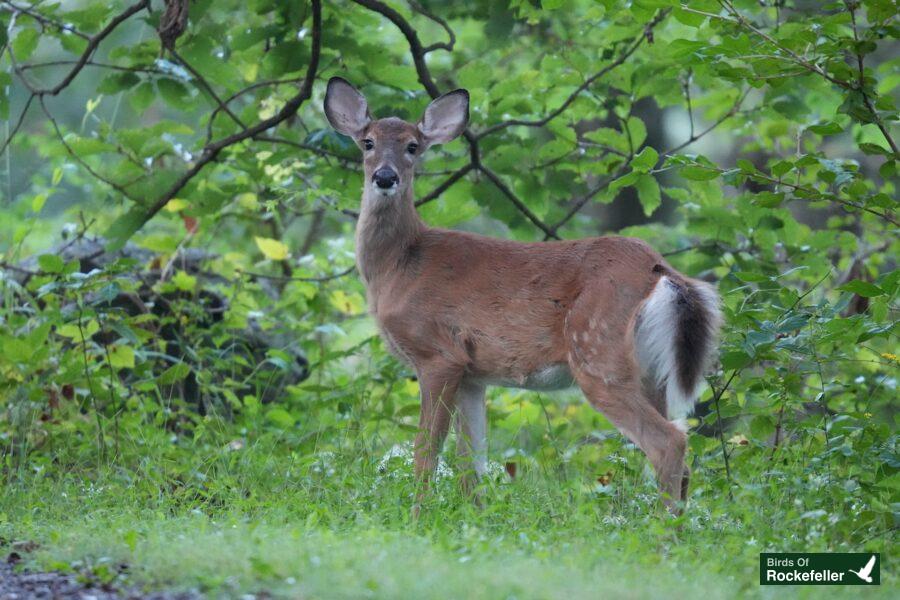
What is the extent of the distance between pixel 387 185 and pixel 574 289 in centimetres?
102

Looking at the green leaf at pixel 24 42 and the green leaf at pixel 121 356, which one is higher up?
the green leaf at pixel 24 42

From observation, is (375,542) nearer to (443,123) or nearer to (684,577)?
(684,577)

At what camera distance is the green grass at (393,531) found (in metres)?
3.35

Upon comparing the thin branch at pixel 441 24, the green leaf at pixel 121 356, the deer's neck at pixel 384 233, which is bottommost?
the green leaf at pixel 121 356

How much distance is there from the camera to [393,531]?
13.3 feet

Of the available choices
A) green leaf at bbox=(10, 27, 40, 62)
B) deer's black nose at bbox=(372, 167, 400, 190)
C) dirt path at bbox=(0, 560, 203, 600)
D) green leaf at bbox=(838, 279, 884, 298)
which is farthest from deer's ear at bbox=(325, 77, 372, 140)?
dirt path at bbox=(0, 560, 203, 600)

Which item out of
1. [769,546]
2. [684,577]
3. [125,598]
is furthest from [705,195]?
[125,598]

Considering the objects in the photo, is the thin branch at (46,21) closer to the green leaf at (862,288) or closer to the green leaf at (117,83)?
the green leaf at (117,83)

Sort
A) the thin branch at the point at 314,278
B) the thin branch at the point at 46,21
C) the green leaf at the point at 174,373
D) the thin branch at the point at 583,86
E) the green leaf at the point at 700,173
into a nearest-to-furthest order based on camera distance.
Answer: the green leaf at the point at 700,173 → the green leaf at the point at 174,373 → the thin branch at the point at 46,21 → the thin branch at the point at 583,86 → the thin branch at the point at 314,278

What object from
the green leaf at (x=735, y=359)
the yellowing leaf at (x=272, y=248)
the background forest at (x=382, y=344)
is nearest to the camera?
the background forest at (x=382, y=344)

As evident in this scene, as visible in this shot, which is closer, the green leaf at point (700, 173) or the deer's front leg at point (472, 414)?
the green leaf at point (700, 173)

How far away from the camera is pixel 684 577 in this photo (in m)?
3.53

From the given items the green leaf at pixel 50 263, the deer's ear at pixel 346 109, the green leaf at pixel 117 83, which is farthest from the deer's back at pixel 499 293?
the green leaf at pixel 117 83

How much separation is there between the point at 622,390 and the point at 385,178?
59.2 inches
